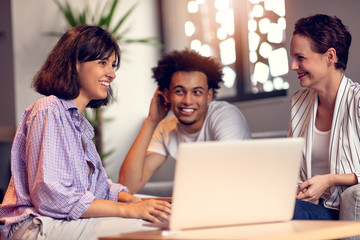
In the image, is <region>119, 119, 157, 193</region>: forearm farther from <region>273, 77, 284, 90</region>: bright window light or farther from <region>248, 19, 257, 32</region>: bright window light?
<region>248, 19, 257, 32</region>: bright window light

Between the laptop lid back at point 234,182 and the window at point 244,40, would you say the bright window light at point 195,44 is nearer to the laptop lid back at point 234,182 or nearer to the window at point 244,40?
the window at point 244,40

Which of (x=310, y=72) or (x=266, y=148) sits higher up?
(x=310, y=72)

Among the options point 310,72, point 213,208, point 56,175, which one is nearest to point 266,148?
point 213,208

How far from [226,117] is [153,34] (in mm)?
3128

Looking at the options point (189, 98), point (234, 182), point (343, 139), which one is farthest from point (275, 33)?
point (234, 182)

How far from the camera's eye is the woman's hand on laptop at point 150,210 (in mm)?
1650

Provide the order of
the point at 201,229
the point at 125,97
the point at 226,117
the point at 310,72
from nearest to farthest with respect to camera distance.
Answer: the point at 201,229
the point at 310,72
the point at 226,117
the point at 125,97

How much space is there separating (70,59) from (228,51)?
3.32 meters

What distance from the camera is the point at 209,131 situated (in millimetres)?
3088

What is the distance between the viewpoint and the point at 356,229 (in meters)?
1.31

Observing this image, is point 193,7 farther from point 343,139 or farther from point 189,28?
point 343,139

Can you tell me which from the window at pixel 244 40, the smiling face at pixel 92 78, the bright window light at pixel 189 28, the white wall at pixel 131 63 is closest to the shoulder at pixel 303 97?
the white wall at pixel 131 63

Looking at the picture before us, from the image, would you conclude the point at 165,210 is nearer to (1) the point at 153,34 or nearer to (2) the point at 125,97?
(2) the point at 125,97

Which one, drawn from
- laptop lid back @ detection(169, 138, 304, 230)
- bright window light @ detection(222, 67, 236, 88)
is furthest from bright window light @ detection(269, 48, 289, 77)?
laptop lid back @ detection(169, 138, 304, 230)
